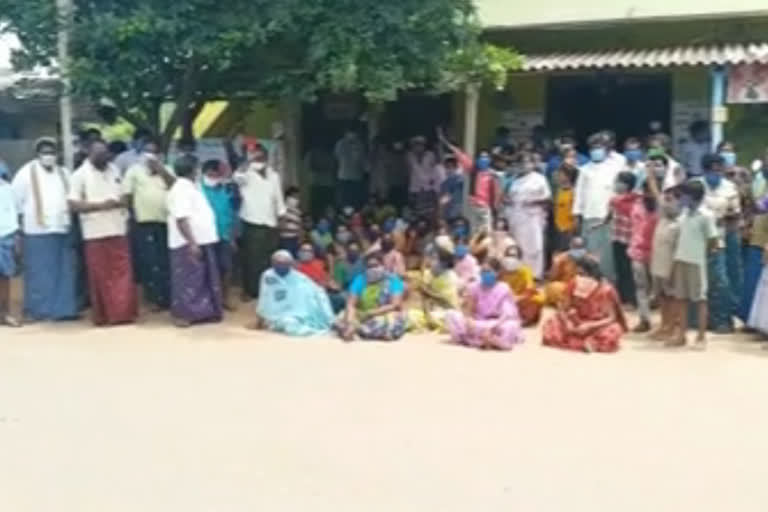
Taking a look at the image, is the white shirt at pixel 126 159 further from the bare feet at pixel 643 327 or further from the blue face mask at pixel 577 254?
the bare feet at pixel 643 327

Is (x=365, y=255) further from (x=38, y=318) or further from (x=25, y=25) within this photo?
(x=25, y=25)

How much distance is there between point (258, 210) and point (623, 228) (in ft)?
11.0

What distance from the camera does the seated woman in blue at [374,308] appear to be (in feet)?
31.1

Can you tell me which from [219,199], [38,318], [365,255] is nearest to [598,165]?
[365,255]

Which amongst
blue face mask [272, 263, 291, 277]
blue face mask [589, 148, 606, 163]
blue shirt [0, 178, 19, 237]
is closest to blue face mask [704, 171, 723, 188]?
blue face mask [589, 148, 606, 163]

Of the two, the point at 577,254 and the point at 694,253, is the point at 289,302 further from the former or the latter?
the point at 694,253

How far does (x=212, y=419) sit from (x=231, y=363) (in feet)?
5.46

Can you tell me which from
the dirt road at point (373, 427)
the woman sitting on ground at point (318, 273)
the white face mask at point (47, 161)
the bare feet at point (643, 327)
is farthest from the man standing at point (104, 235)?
the bare feet at point (643, 327)

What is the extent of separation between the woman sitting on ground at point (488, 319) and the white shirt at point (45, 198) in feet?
11.3

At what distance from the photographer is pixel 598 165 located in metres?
10.9

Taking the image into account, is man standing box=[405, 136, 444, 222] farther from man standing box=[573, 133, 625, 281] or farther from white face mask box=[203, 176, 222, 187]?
white face mask box=[203, 176, 222, 187]

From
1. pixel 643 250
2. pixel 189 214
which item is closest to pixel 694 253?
pixel 643 250

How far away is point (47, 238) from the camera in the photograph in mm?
10219

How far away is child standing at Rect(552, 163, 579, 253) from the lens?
1147 cm
